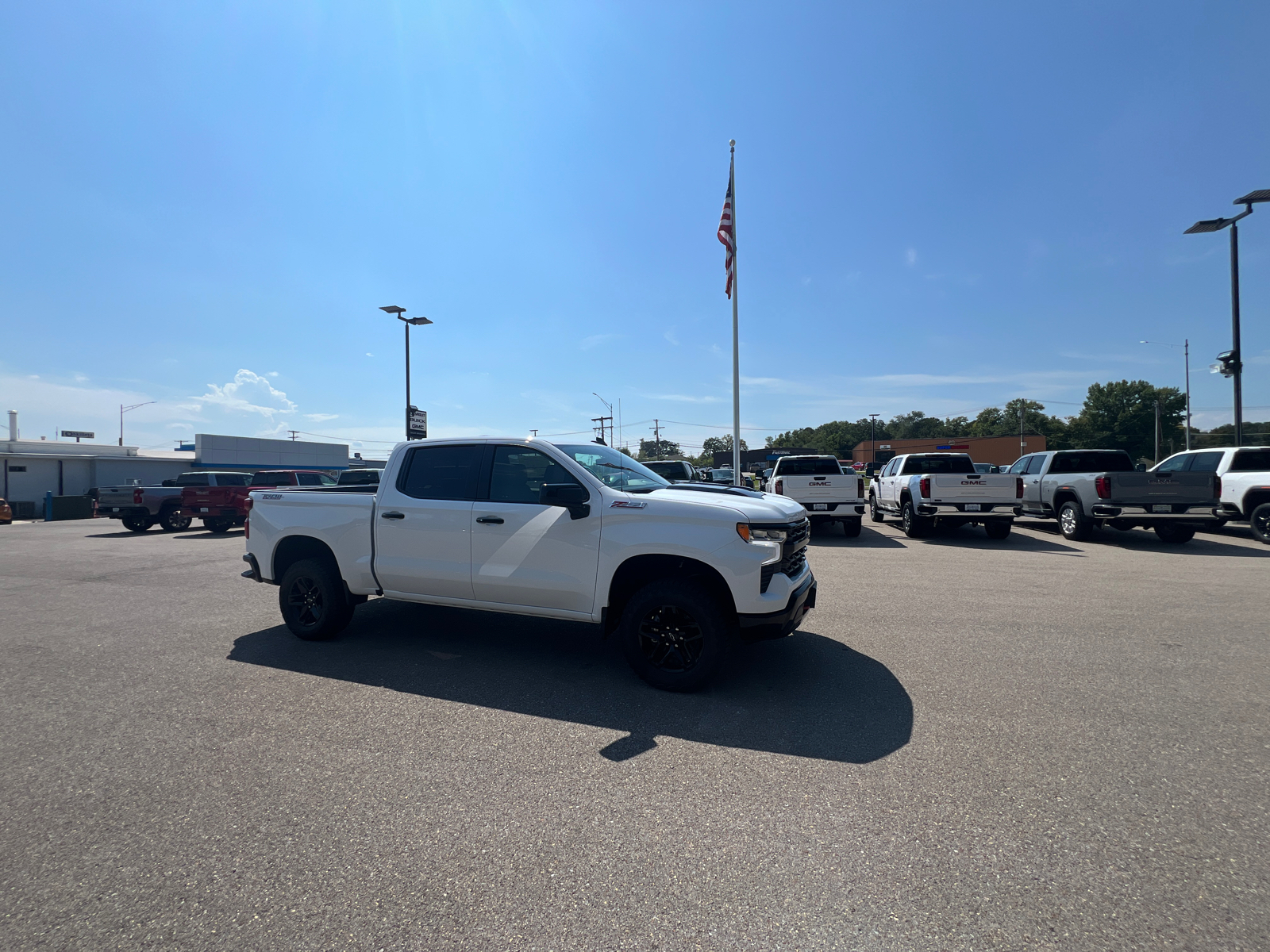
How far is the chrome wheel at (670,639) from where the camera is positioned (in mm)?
4586

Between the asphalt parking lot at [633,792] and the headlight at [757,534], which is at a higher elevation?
the headlight at [757,534]

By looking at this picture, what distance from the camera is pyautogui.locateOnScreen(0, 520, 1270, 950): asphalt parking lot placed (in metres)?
2.31

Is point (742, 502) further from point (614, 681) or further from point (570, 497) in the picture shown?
point (614, 681)

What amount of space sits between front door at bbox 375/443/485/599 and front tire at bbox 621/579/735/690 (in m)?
1.57

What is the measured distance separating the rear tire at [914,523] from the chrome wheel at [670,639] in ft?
34.7

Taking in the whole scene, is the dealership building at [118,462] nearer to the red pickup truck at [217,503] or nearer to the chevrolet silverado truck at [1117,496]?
the red pickup truck at [217,503]

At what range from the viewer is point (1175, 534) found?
12484mm

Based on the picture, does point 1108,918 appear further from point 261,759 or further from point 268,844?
point 261,759

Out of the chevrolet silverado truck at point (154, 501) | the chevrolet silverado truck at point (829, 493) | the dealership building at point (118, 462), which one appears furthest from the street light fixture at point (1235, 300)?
the dealership building at point (118, 462)

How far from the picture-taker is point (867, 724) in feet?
13.0

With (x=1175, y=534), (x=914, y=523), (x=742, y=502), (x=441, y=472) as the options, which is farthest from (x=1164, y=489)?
(x=441, y=472)

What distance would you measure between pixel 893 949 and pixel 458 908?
1557 mm

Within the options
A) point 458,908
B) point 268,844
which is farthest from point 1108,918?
point 268,844

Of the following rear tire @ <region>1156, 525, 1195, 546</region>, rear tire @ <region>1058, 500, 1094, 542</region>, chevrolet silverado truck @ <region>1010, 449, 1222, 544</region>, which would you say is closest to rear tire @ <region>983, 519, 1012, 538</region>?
chevrolet silverado truck @ <region>1010, 449, 1222, 544</region>
